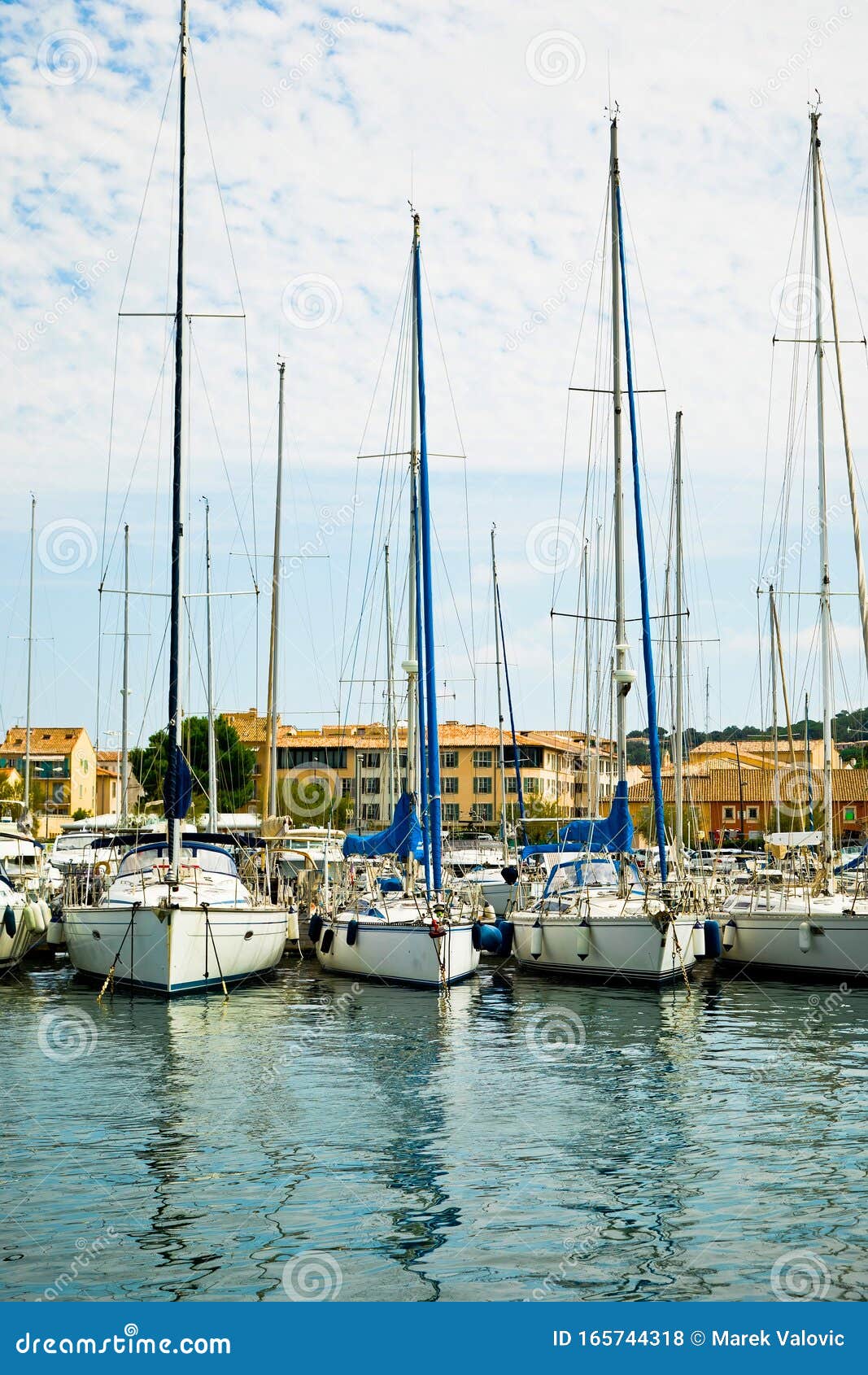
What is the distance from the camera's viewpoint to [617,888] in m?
28.8

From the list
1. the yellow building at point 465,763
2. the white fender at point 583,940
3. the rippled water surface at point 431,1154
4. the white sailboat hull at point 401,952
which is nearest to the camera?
the rippled water surface at point 431,1154

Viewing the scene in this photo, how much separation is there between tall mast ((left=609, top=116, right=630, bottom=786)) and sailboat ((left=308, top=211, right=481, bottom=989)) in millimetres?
4013

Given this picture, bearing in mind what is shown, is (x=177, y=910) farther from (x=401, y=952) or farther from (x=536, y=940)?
(x=536, y=940)

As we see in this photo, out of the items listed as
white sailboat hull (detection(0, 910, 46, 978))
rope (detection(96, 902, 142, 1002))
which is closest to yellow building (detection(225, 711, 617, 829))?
white sailboat hull (detection(0, 910, 46, 978))

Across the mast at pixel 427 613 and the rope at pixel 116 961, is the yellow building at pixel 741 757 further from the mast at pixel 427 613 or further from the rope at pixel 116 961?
the rope at pixel 116 961

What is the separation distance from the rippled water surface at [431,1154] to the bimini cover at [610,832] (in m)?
5.14

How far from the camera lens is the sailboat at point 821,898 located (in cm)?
2709

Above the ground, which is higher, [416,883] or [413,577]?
[413,577]

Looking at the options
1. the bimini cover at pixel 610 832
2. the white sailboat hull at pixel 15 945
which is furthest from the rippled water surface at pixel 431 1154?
the white sailboat hull at pixel 15 945

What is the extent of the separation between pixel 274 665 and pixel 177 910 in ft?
55.9

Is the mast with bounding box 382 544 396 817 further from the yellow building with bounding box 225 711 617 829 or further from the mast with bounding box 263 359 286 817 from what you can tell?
Answer: the yellow building with bounding box 225 711 617 829

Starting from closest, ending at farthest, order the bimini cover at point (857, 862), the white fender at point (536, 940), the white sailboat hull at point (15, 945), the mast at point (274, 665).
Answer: the white fender at point (536, 940), the white sailboat hull at point (15, 945), the bimini cover at point (857, 862), the mast at point (274, 665)

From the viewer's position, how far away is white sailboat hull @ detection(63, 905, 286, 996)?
23984 millimetres

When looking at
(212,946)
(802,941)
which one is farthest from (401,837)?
(802,941)
